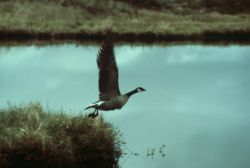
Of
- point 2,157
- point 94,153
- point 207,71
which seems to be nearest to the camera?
point 2,157

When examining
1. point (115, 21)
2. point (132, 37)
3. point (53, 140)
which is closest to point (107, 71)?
point (53, 140)

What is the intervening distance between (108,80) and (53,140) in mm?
1666

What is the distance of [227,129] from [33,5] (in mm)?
17638

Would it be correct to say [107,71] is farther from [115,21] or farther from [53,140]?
[115,21]

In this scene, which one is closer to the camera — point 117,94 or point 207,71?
point 117,94

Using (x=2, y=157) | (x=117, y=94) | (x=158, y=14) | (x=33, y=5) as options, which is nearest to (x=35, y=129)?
(x=2, y=157)

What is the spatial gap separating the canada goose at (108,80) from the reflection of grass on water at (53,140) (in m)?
1.26

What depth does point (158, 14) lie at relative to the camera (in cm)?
Result: 3694

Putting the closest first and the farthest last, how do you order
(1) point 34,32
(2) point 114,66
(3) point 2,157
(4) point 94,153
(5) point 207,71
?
(2) point 114,66, (3) point 2,157, (4) point 94,153, (5) point 207,71, (1) point 34,32

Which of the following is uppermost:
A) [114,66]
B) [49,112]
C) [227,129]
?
[114,66]

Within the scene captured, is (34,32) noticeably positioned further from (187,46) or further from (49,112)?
(49,112)

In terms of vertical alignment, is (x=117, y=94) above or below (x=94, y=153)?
above

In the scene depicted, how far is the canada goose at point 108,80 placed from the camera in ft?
37.3

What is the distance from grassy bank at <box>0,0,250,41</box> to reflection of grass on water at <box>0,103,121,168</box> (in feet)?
51.2
